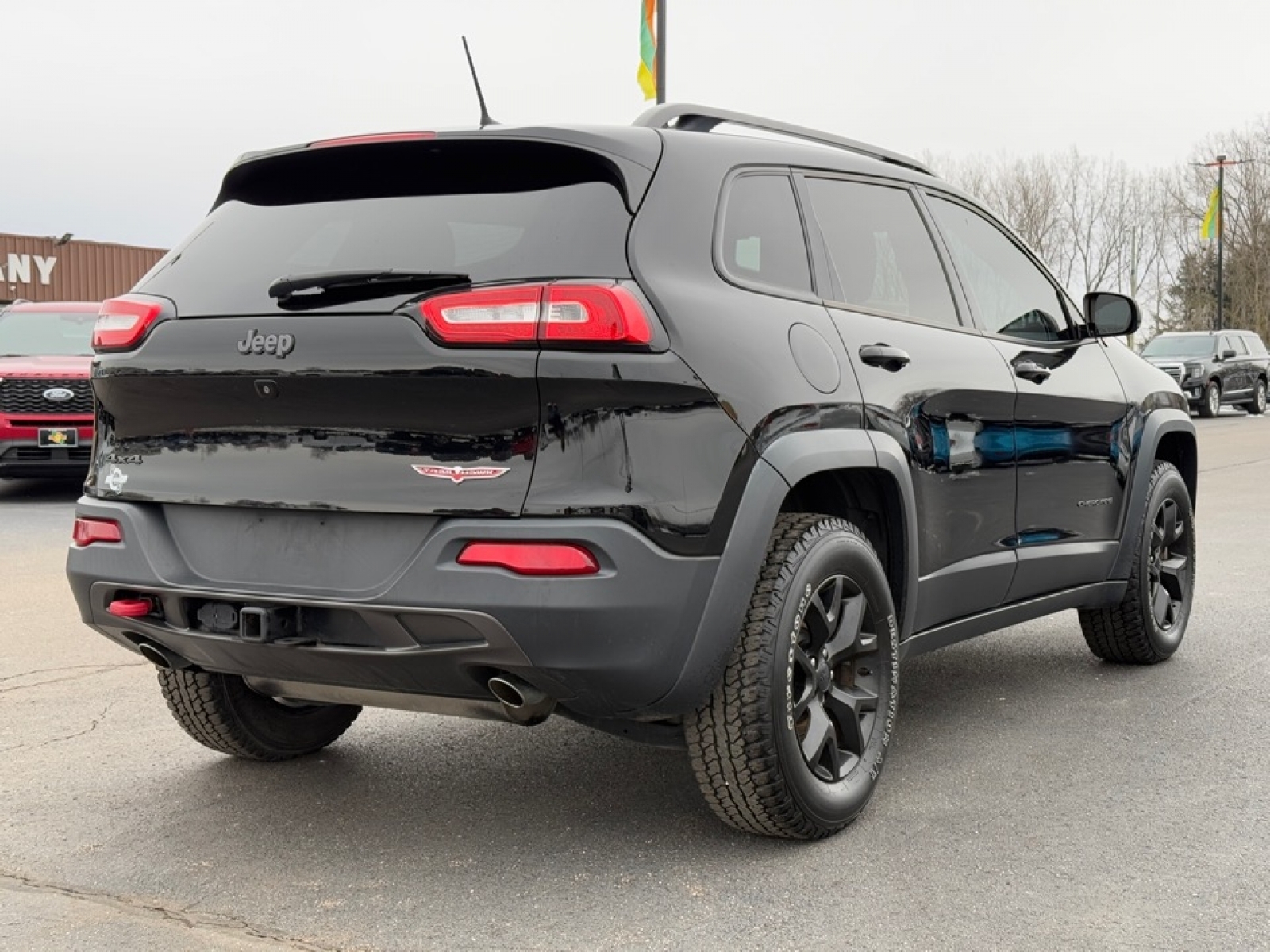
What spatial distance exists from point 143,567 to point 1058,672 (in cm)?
355

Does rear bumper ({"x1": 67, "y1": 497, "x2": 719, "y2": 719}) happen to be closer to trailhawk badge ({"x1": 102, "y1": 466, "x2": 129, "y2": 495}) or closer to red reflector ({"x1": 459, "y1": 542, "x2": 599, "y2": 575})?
red reflector ({"x1": 459, "y1": 542, "x2": 599, "y2": 575})

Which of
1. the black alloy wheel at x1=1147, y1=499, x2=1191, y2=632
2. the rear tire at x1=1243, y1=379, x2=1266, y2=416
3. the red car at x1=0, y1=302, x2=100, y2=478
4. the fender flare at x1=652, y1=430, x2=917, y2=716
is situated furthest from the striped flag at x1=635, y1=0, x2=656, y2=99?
the rear tire at x1=1243, y1=379, x2=1266, y2=416

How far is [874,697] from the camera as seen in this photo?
12.9 feet

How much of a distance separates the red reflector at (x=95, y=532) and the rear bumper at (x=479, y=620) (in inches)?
6.4

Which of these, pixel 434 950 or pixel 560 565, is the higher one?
pixel 560 565

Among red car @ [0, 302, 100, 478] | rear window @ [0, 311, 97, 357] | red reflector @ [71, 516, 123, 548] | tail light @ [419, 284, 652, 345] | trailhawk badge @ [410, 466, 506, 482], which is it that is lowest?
red car @ [0, 302, 100, 478]

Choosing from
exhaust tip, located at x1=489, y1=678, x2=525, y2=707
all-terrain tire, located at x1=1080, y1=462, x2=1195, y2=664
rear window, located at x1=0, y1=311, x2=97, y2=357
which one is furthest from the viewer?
rear window, located at x1=0, y1=311, x2=97, y2=357

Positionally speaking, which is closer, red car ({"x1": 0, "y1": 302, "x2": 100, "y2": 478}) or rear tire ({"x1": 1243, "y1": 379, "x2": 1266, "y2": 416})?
red car ({"x1": 0, "y1": 302, "x2": 100, "y2": 478})

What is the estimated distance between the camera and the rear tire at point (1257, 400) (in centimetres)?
2980

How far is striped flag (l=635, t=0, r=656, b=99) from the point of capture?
16875 millimetres

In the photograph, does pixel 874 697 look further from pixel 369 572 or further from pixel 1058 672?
pixel 1058 672

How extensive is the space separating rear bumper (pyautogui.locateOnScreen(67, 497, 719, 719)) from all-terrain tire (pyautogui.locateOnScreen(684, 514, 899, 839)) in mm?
178

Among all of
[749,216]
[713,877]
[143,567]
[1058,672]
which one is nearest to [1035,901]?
[713,877]

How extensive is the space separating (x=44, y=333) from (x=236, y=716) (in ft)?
33.8
